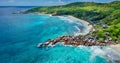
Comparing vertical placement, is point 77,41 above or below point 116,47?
above

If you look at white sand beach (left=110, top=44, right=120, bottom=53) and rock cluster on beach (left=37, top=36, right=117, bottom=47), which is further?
rock cluster on beach (left=37, top=36, right=117, bottom=47)

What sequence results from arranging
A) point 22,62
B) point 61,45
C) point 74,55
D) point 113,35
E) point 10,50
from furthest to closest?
point 113,35 < point 61,45 < point 10,50 < point 74,55 < point 22,62

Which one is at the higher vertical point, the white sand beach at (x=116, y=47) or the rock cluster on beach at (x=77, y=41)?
the rock cluster on beach at (x=77, y=41)

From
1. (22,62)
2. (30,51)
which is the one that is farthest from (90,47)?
(22,62)

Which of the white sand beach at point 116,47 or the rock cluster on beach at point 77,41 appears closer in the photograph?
the white sand beach at point 116,47

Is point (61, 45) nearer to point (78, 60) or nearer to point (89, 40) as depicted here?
point (89, 40)

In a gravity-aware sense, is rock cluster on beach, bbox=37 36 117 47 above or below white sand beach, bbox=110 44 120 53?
above

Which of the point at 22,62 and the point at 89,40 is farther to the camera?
the point at 89,40

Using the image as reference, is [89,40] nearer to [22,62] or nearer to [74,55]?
[74,55]

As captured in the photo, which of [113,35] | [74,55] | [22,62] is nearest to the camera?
[22,62]

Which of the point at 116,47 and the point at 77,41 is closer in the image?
the point at 116,47
